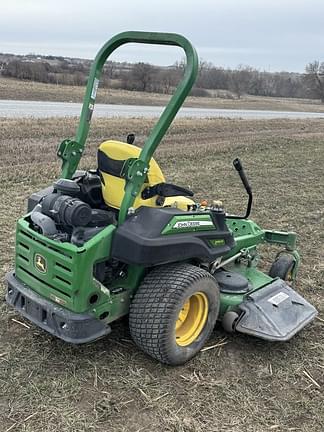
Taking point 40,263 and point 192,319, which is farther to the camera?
point 192,319

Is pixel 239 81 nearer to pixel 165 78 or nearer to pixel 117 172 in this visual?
pixel 165 78

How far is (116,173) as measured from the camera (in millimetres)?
3541

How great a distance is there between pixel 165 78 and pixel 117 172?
130 ft

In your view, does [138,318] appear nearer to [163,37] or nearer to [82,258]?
[82,258]

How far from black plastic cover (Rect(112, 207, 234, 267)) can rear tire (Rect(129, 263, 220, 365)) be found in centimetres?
12

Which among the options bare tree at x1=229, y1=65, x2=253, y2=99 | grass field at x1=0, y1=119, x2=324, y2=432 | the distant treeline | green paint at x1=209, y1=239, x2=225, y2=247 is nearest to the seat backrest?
green paint at x1=209, y1=239, x2=225, y2=247

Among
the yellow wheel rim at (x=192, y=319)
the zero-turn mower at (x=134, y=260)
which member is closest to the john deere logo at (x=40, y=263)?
the zero-turn mower at (x=134, y=260)

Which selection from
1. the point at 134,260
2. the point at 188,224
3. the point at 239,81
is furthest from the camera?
the point at 239,81

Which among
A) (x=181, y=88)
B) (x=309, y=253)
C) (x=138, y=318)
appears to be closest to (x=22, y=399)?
(x=138, y=318)

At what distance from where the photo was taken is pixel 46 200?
3.46 metres

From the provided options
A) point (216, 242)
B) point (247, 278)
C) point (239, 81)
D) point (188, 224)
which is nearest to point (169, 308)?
point (188, 224)

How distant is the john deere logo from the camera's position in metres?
3.27

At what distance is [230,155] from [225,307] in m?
8.38

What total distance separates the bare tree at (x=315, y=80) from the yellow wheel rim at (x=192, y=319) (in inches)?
2366
